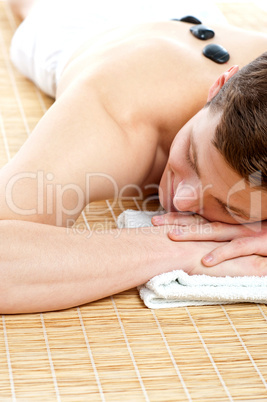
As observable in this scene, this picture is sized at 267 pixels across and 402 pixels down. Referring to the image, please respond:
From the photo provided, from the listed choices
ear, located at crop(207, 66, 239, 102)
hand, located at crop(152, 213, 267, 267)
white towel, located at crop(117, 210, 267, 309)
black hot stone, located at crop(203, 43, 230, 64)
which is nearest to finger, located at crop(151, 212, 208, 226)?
hand, located at crop(152, 213, 267, 267)

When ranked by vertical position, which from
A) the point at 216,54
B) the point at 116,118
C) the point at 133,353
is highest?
the point at 216,54

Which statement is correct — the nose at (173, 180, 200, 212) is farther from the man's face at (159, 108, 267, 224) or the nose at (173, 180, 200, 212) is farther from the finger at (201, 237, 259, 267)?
the finger at (201, 237, 259, 267)

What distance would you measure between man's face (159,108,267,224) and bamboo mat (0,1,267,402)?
21 cm

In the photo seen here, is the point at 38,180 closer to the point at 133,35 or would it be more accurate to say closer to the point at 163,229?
the point at 163,229

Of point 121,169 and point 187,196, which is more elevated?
point 187,196

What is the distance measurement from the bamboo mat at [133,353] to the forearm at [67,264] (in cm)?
5

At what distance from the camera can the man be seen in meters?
1.21

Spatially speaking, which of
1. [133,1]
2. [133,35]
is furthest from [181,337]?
[133,1]

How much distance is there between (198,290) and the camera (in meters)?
1.27

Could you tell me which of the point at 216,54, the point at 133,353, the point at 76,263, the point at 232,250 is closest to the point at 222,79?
the point at 216,54

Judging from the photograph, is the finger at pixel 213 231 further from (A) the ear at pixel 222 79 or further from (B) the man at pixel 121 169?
(A) the ear at pixel 222 79

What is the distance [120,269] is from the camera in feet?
4.10

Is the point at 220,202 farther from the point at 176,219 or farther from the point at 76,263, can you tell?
the point at 76,263

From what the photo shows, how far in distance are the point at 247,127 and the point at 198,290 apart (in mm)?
348
